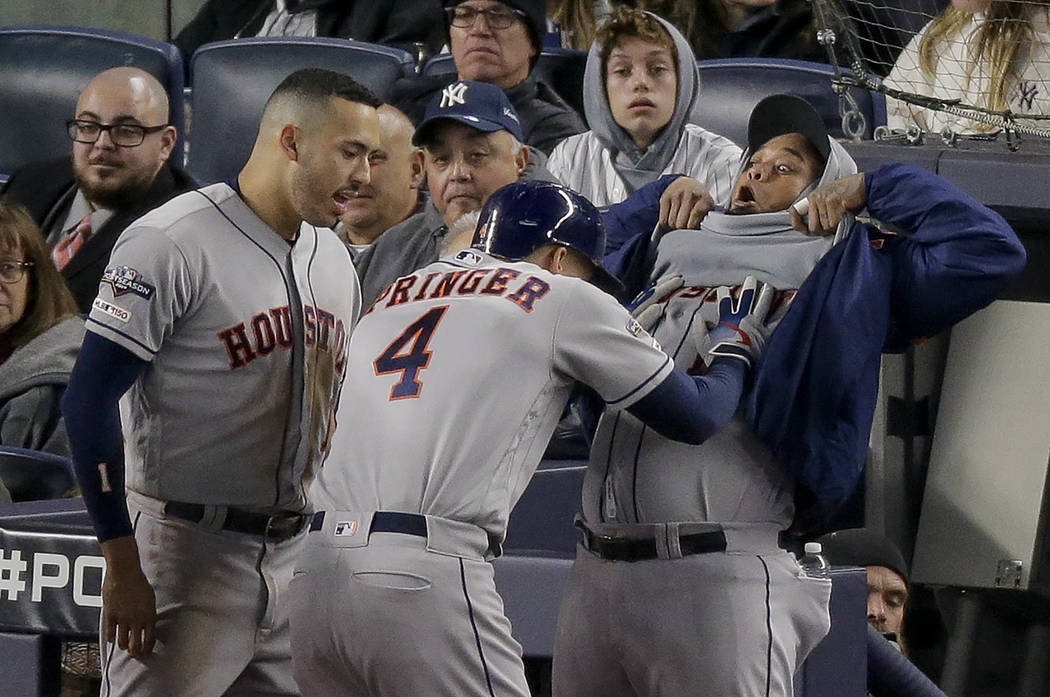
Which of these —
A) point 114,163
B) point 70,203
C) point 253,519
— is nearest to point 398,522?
point 253,519

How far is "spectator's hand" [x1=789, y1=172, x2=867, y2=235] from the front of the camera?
2.87 meters

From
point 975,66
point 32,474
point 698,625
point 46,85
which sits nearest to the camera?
point 698,625

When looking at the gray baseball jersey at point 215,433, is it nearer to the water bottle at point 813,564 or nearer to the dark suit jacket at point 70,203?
the water bottle at point 813,564

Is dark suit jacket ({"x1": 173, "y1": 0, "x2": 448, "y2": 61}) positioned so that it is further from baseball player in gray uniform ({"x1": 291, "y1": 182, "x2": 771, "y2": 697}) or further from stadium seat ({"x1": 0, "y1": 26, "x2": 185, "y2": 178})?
baseball player in gray uniform ({"x1": 291, "y1": 182, "x2": 771, "y2": 697})

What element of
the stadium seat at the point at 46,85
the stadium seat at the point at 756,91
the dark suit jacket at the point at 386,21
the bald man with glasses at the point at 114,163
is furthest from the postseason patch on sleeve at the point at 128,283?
the dark suit jacket at the point at 386,21

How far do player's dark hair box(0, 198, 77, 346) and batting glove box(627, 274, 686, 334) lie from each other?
74.3 inches

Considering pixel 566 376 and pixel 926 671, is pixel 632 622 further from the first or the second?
pixel 926 671

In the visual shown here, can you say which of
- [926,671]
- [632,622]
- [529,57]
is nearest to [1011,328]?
[926,671]

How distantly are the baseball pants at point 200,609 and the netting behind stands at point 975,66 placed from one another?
6.13 feet

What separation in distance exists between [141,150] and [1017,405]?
2.46 meters

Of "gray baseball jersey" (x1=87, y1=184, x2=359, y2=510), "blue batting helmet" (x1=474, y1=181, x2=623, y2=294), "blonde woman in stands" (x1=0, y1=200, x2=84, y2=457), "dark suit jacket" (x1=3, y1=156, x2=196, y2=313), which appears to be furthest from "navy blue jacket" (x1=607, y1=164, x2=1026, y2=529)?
"dark suit jacket" (x1=3, y1=156, x2=196, y2=313)

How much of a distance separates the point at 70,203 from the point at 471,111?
176 cm

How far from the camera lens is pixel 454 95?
3.93m

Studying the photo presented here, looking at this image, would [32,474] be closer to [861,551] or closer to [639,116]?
[639,116]
